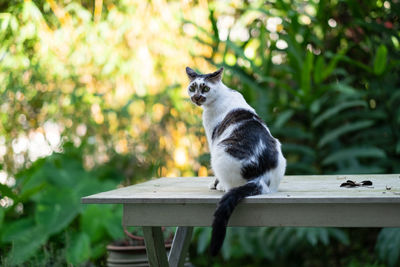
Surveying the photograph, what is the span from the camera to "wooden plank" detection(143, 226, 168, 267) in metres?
1.35

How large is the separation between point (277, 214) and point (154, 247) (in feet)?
1.38

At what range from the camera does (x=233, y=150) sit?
1316mm

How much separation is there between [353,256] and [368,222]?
2.01 metres

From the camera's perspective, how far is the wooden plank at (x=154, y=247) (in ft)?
4.43

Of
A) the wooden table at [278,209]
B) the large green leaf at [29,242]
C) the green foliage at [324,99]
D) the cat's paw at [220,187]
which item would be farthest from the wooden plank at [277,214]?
the large green leaf at [29,242]

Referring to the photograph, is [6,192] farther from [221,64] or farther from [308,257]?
[308,257]

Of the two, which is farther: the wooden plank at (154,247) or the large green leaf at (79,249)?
the large green leaf at (79,249)

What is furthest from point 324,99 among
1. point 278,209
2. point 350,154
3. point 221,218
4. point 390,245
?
point 221,218

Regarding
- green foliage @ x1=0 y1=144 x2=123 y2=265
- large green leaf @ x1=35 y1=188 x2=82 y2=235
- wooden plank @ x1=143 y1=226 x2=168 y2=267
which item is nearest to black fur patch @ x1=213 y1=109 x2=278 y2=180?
wooden plank @ x1=143 y1=226 x2=168 y2=267

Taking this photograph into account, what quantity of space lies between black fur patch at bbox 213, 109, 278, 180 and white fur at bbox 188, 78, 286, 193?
0.01 metres

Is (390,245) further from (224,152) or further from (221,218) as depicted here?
(221,218)

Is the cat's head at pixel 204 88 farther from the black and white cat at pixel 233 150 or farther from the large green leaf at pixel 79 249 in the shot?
the large green leaf at pixel 79 249

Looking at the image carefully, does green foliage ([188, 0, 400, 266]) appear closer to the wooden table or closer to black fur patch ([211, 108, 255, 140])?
black fur patch ([211, 108, 255, 140])

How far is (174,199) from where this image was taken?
3.95 ft
